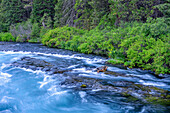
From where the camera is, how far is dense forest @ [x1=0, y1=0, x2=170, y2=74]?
8.89 m

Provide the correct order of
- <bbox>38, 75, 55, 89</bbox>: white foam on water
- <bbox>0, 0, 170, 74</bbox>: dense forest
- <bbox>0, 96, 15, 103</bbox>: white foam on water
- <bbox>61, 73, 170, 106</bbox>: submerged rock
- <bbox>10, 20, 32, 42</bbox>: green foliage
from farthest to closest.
Result: <bbox>10, 20, 32, 42</bbox>: green foliage, <bbox>0, 0, 170, 74</bbox>: dense forest, <bbox>38, 75, 55, 89</bbox>: white foam on water, <bbox>0, 96, 15, 103</bbox>: white foam on water, <bbox>61, 73, 170, 106</bbox>: submerged rock

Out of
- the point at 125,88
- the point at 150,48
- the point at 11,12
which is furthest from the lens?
the point at 11,12

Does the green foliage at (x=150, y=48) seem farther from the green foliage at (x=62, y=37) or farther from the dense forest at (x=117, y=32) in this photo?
the green foliage at (x=62, y=37)

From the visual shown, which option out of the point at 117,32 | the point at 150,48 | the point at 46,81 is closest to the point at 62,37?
the point at 117,32

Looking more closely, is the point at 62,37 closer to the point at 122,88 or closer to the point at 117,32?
the point at 117,32

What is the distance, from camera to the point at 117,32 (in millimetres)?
12914

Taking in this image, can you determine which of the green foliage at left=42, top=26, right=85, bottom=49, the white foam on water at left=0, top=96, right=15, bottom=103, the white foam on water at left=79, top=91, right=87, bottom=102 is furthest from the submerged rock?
the green foliage at left=42, top=26, right=85, bottom=49

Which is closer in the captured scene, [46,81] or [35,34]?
[46,81]

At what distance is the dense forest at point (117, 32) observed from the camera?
29.2ft

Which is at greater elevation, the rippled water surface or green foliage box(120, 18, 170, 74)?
green foliage box(120, 18, 170, 74)

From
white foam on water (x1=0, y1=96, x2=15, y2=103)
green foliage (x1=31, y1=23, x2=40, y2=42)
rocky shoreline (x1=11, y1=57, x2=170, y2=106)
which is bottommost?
white foam on water (x1=0, y1=96, x2=15, y2=103)

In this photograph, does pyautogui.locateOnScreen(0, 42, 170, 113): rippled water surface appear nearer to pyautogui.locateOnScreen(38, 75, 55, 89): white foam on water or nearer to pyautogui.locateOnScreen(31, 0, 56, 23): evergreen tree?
pyautogui.locateOnScreen(38, 75, 55, 89): white foam on water

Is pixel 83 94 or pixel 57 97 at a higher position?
pixel 83 94

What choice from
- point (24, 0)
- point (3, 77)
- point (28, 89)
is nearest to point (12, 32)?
point (24, 0)
